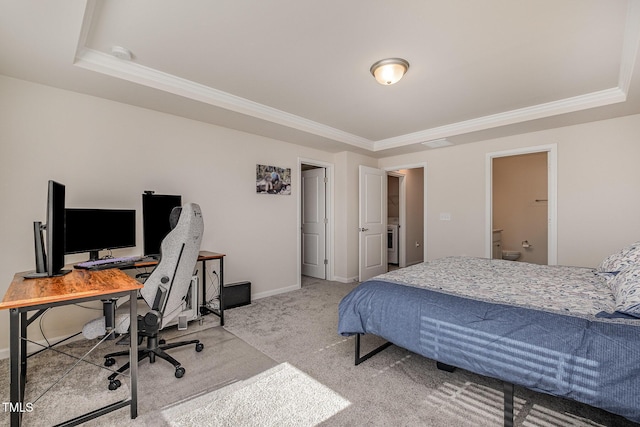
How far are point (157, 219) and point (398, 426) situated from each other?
272 cm

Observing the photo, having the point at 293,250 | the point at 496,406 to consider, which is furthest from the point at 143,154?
the point at 496,406

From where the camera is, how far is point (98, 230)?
259 cm

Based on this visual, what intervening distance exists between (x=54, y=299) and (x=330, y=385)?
66.1 inches

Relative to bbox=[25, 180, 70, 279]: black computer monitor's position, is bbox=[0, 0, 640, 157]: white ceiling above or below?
above

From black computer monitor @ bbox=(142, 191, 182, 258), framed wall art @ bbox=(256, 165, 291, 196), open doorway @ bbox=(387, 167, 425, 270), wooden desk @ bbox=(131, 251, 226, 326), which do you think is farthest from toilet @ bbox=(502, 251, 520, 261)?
black computer monitor @ bbox=(142, 191, 182, 258)

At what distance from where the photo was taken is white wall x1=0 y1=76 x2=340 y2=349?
8.13ft

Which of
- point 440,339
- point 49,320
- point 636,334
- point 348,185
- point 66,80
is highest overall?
point 66,80

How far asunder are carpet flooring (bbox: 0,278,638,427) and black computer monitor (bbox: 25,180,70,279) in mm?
822

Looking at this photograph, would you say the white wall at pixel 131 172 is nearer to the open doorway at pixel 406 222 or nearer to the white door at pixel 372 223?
the white door at pixel 372 223

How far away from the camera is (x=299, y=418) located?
168 cm

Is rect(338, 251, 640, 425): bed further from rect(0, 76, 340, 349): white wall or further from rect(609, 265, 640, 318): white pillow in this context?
rect(0, 76, 340, 349): white wall

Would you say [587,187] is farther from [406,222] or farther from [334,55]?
[334,55]

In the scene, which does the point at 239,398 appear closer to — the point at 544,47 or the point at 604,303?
the point at 604,303

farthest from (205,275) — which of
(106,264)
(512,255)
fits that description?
(512,255)
